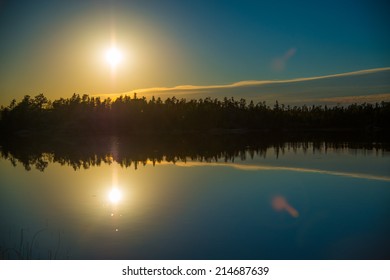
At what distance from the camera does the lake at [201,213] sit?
7.14m

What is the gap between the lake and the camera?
714cm

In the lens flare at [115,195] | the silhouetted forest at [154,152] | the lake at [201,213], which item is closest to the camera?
the lake at [201,213]

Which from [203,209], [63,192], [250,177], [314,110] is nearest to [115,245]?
[203,209]

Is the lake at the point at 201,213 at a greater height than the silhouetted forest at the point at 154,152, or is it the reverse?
the silhouetted forest at the point at 154,152

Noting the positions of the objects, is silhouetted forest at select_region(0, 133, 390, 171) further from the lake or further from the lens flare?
the lens flare

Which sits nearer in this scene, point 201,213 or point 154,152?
point 201,213

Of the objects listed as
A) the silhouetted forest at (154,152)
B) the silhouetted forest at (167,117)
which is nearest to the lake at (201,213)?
the silhouetted forest at (154,152)

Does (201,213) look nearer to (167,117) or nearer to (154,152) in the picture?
(154,152)

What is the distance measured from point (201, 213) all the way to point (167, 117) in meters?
60.8

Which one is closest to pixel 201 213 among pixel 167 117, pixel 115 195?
pixel 115 195

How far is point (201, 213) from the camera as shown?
957 centimetres

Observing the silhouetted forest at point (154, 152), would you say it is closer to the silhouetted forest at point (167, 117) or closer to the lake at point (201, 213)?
the lake at point (201, 213)

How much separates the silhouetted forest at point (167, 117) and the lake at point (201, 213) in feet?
155

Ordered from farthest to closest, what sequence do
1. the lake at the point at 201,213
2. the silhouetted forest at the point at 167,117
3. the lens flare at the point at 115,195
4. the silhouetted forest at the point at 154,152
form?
1. the silhouetted forest at the point at 167,117
2. the silhouetted forest at the point at 154,152
3. the lens flare at the point at 115,195
4. the lake at the point at 201,213
